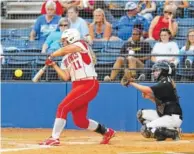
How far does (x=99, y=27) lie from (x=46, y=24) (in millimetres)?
1349

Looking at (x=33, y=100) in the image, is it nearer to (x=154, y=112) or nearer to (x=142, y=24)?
(x=142, y=24)

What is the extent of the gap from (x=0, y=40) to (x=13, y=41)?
14.5 inches

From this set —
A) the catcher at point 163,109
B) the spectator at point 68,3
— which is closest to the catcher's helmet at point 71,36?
the catcher at point 163,109

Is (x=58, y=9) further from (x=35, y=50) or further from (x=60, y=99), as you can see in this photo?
(x=60, y=99)

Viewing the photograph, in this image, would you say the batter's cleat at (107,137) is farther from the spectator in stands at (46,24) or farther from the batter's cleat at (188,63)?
the spectator in stands at (46,24)

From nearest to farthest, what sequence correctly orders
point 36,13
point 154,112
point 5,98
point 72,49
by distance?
point 72,49, point 154,112, point 5,98, point 36,13

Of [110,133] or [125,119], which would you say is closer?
[110,133]

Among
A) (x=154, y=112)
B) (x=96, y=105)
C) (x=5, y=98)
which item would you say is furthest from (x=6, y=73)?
(x=154, y=112)

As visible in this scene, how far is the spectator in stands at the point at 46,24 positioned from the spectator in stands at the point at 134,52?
85.6 inches

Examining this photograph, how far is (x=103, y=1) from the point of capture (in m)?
15.8

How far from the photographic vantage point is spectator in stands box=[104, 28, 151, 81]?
13.6 m

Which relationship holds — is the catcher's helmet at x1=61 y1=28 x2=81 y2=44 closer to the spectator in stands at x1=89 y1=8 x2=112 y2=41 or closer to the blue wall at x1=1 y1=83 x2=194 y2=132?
the blue wall at x1=1 y1=83 x2=194 y2=132

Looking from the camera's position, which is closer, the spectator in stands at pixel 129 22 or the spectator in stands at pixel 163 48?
the spectator in stands at pixel 163 48

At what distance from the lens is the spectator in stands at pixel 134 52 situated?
44.7 ft
